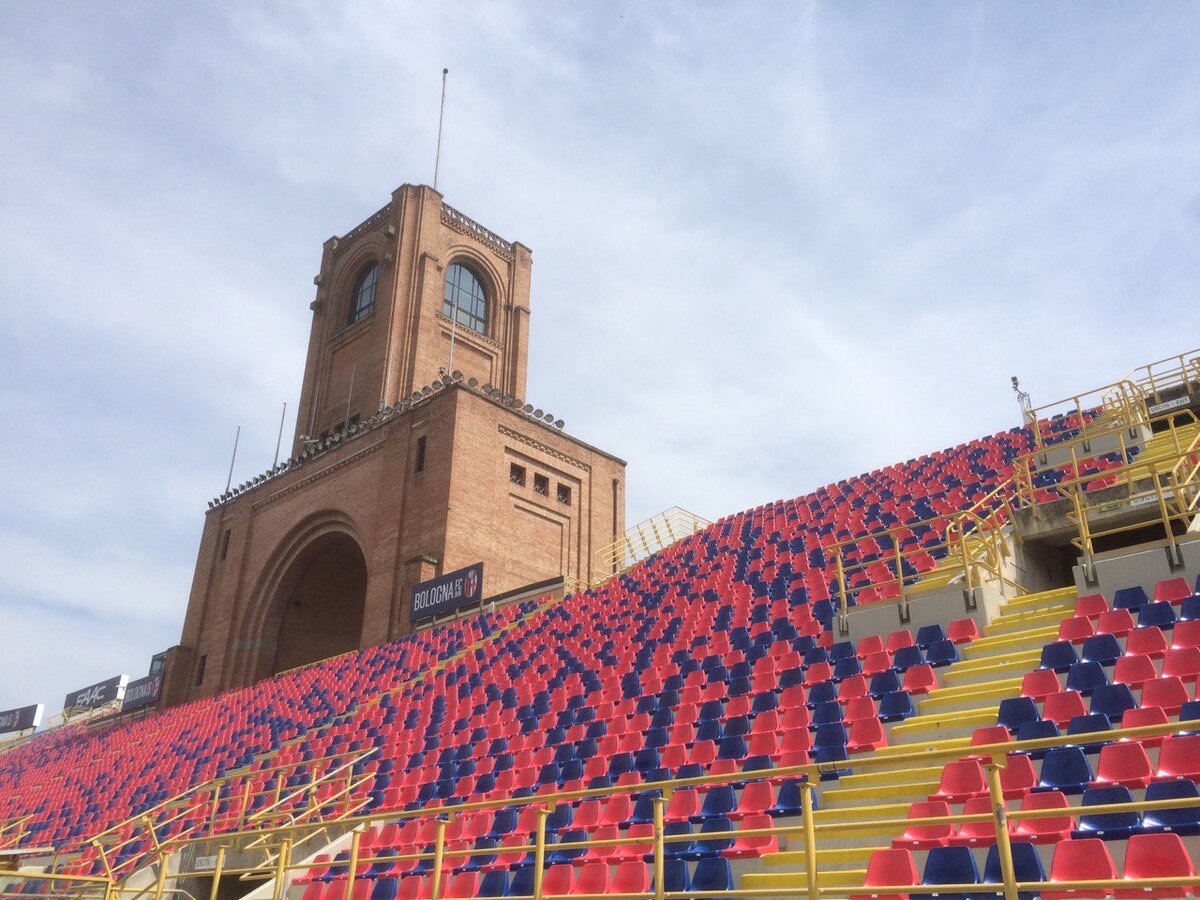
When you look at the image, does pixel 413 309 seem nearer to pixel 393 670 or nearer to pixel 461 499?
pixel 461 499

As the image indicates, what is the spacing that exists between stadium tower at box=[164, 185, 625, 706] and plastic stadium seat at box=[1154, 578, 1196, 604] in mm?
15588

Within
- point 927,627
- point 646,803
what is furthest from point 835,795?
point 927,627

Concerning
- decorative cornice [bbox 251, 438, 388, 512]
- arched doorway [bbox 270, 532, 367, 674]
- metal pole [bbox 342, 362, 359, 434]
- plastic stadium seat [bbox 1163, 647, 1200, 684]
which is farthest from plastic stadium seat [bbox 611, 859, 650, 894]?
metal pole [bbox 342, 362, 359, 434]

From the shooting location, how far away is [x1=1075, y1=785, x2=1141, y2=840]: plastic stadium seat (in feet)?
16.5

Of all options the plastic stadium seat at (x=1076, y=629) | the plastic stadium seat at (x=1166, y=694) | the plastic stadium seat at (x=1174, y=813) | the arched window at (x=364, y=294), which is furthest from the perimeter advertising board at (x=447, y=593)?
the plastic stadium seat at (x=1174, y=813)

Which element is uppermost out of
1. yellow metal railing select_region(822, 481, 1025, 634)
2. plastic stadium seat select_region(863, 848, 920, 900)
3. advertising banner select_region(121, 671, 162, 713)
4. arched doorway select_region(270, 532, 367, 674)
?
arched doorway select_region(270, 532, 367, 674)

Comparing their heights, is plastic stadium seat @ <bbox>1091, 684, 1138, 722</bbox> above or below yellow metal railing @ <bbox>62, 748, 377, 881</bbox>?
above

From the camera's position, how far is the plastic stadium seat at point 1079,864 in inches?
186

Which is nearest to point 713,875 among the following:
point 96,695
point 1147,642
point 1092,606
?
point 1147,642

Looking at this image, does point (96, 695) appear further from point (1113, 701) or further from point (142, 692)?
point (1113, 701)

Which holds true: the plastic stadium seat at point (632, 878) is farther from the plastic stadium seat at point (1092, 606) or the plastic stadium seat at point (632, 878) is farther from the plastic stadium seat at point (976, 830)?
the plastic stadium seat at point (1092, 606)

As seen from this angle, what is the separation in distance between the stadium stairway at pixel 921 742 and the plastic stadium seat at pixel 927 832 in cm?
14

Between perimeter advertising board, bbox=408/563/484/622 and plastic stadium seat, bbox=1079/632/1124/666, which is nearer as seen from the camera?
plastic stadium seat, bbox=1079/632/1124/666

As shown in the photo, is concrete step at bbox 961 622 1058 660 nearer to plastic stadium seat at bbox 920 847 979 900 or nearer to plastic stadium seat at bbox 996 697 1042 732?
plastic stadium seat at bbox 996 697 1042 732
